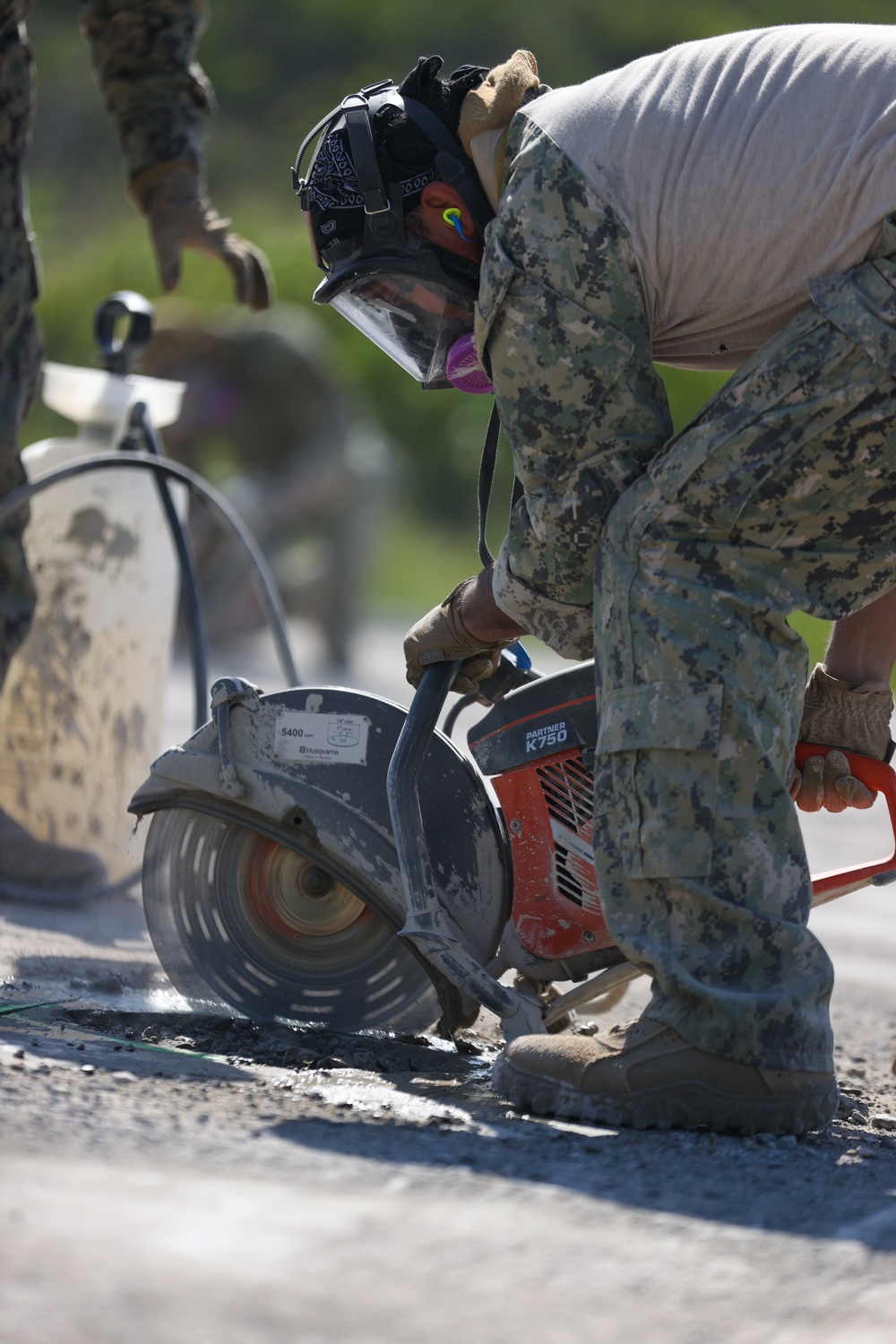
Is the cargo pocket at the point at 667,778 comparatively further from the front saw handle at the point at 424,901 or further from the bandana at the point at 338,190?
the bandana at the point at 338,190

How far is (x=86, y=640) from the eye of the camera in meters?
3.70

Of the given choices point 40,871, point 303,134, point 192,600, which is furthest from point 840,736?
point 303,134

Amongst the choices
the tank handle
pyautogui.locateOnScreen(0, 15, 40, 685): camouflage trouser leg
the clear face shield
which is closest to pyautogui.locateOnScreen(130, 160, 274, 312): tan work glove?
the tank handle

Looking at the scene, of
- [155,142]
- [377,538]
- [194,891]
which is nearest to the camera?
[194,891]

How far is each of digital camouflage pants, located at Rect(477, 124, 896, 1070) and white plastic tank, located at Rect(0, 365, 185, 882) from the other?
6.26 ft

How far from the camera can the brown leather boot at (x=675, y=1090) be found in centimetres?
188

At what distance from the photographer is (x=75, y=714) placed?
3.71 metres

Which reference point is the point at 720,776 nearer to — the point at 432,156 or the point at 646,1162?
the point at 646,1162

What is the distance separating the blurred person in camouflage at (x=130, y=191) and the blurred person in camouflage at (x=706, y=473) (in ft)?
5.43

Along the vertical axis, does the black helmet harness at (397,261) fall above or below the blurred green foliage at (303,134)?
below

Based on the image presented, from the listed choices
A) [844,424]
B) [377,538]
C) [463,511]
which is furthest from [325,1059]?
[463,511]

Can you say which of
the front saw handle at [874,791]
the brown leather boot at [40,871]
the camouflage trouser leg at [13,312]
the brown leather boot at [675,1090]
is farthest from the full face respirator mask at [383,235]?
the brown leather boot at [40,871]

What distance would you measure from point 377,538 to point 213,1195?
10.3 metres

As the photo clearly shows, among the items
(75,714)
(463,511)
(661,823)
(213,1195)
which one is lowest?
(213,1195)
